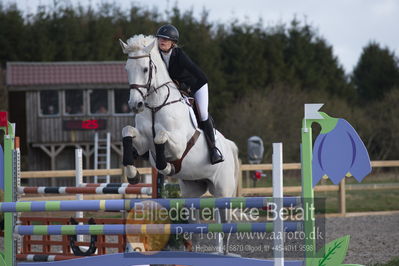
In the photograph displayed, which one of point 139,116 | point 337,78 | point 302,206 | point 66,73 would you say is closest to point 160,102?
point 139,116

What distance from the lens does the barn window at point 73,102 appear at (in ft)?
76.8

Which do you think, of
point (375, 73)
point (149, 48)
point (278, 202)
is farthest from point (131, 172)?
point (375, 73)

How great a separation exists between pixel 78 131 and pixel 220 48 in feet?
26.0

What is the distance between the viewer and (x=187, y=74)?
5898 millimetres

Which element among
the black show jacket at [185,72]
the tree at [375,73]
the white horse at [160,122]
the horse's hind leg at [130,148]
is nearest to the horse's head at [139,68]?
the white horse at [160,122]

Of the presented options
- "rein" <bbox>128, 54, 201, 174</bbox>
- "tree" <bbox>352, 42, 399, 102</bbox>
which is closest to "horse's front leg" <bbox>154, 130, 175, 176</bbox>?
"rein" <bbox>128, 54, 201, 174</bbox>

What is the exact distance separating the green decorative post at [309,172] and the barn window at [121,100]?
63.7ft

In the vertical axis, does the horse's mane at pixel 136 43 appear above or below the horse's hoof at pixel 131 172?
above

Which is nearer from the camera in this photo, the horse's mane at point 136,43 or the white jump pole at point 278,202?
the white jump pole at point 278,202

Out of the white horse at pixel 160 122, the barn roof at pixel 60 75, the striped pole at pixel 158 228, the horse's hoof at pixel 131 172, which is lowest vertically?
the striped pole at pixel 158 228

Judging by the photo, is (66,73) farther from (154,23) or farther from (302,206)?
(302,206)

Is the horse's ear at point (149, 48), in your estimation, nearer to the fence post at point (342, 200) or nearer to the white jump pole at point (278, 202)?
the white jump pole at point (278, 202)

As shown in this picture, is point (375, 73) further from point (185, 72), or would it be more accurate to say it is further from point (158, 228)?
point (158, 228)

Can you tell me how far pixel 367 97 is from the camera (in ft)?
105
